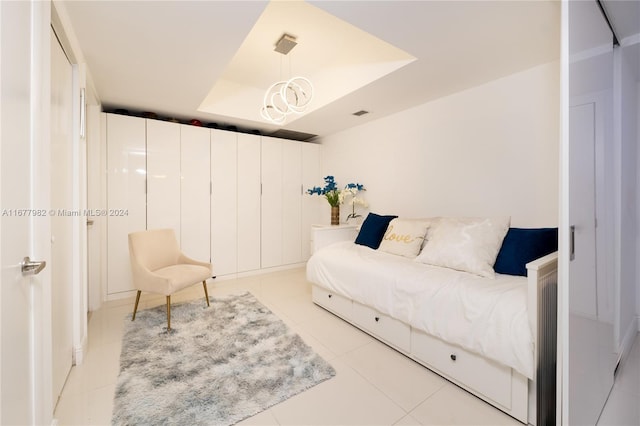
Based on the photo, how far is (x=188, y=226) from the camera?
11.8ft

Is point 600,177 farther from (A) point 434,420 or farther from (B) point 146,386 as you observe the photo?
(B) point 146,386

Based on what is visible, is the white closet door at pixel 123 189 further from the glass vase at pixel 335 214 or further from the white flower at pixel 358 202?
the white flower at pixel 358 202

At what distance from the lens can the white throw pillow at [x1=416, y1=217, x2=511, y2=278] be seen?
1933 mm

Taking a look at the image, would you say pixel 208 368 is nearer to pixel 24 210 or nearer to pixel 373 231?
pixel 24 210

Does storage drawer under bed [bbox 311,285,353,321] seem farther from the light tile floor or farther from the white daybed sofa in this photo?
the light tile floor

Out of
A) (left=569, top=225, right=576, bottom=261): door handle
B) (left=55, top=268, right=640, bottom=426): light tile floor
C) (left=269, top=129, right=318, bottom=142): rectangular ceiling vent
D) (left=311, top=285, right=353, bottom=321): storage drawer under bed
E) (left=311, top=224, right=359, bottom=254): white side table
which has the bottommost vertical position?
(left=55, top=268, right=640, bottom=426): light tile floor

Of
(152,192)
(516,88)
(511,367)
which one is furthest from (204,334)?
(516,88)

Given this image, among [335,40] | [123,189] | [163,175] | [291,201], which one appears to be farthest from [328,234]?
[123,189]

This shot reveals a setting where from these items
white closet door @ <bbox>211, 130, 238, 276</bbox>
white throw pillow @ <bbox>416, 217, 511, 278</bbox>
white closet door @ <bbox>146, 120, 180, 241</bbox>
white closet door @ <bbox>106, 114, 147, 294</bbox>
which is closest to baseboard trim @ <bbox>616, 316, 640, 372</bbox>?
white throw pillow @ <bbox>416, 217, 511, 278</bbox>

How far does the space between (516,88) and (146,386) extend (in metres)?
3.66

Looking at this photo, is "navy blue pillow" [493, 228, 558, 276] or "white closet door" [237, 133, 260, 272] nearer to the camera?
"navy blue pillow" [493, 228, 558, 276]

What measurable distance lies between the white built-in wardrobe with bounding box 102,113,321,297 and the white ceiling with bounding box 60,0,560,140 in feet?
2.18

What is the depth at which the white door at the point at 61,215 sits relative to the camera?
149cm

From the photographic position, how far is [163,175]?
11.2 ft
